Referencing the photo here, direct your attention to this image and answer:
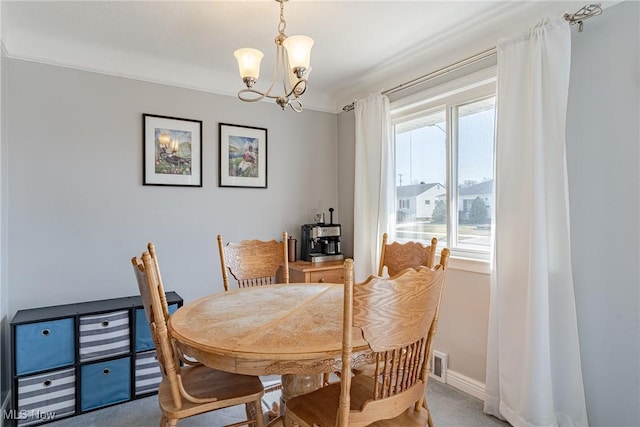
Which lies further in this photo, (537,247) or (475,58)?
(475,58)

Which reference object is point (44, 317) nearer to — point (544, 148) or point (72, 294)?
point (72, 294)

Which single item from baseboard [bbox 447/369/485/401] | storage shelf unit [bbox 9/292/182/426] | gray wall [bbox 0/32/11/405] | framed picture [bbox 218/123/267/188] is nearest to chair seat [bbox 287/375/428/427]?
baseboard [bbox 447/369/485/401]

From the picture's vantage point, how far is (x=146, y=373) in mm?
2529

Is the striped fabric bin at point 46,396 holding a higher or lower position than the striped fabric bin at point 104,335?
lower

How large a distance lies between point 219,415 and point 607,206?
2493mm

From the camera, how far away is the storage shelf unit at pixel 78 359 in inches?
86.0

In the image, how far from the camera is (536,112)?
2.01 metres

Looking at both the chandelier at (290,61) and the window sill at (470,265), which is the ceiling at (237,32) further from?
the window sill at (470,265)

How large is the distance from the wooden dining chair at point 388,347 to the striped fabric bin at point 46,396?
1.70 m

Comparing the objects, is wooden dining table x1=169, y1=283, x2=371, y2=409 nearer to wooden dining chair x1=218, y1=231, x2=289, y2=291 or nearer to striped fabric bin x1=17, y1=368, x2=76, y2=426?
wooden dining chair x1=218, y1=231, x2=289, y2=291

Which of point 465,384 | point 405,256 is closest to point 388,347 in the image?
point 405,256

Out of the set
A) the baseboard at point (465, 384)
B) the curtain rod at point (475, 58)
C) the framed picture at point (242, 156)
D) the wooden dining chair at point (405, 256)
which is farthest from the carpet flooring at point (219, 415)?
the curtain rod at point (475, 58)

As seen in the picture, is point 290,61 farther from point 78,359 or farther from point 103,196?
point 78,359

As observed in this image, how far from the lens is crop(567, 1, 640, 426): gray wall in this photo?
1782 millimetres
